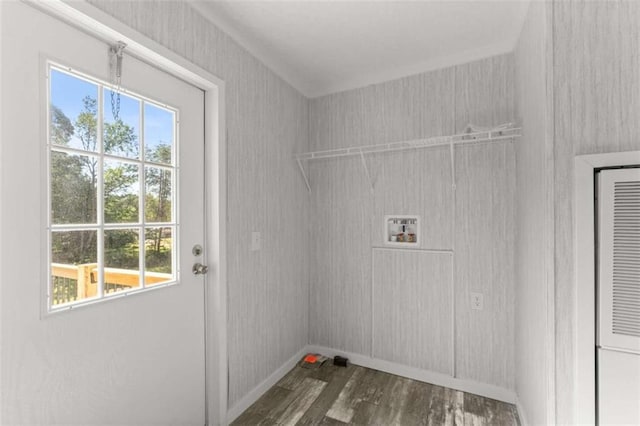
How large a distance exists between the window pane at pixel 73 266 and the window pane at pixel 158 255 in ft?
0.75

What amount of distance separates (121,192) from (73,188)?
0.18 meters

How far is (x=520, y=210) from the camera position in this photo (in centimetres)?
175

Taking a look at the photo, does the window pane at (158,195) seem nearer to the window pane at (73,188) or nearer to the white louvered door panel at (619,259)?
the window pane at (73,188)

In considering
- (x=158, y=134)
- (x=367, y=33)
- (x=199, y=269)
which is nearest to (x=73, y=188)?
(x=158, y=134)

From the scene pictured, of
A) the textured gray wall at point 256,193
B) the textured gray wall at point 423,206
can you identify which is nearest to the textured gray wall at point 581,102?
the textured gray wall at point 423,206

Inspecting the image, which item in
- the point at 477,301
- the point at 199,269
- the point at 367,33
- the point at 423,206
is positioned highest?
the point at 367,33

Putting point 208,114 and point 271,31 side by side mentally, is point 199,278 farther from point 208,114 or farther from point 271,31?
point 271,31

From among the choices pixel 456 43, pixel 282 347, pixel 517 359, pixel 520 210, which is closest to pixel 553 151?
pixel 520 210

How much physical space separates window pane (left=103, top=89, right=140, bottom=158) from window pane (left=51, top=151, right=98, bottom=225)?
111mm

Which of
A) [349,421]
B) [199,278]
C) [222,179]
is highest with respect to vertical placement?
[222,179]

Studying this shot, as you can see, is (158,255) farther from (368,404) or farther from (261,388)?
(368,404)

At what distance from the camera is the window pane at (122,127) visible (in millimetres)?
1205

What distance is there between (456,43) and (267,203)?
1672mm

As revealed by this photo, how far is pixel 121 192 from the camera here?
1.26 meters
